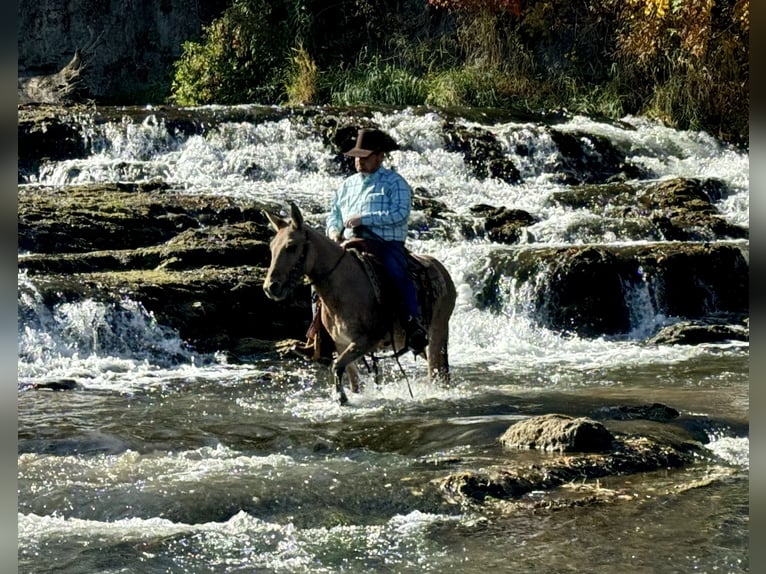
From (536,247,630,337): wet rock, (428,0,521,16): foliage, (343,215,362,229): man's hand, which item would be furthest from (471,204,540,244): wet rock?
(428,0,521,16): foliage

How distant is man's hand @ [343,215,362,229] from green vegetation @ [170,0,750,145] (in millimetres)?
15015

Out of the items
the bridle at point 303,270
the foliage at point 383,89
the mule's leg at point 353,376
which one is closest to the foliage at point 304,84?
the foliage at point 383,89

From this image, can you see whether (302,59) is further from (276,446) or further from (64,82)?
(276,446)

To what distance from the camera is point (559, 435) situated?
6.95 meters

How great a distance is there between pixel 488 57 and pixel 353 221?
1758 centimetres

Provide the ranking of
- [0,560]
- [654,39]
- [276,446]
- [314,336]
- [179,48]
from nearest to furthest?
[0,560] < [276,446] < [314,336] < [654,39] < [179,48]

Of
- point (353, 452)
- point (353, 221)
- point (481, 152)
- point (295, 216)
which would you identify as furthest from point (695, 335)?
point (481, 152)

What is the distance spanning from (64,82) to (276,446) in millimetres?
19106

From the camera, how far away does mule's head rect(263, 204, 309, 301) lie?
7.35 m

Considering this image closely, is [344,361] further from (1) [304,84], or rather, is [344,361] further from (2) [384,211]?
(1) [304,84]

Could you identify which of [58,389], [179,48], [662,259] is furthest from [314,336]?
[179,48]

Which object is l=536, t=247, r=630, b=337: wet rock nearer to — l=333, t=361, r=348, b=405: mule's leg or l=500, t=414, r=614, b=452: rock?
l=333, t=361, r=348, b=405: mule's leg

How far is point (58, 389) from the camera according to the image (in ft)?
34.0

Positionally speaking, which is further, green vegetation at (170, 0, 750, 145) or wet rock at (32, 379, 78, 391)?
green vegetation at (170, 0, 750, 145)
